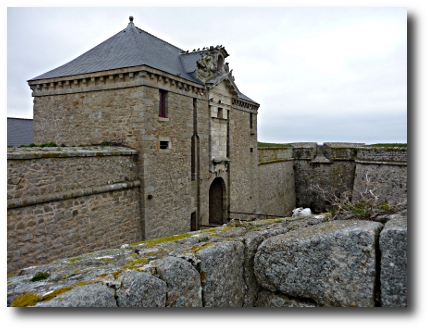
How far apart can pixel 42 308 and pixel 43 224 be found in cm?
471

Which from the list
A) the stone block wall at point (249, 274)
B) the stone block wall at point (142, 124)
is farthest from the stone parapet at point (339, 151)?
the stone block wall at point (249, 274)

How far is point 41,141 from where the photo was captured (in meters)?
10.9

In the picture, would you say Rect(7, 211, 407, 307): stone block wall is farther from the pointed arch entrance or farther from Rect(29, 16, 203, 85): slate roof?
the pointed arch entrance

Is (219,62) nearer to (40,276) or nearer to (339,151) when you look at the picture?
(40,276)

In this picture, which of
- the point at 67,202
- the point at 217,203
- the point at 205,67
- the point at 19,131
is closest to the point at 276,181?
the point at 217,203

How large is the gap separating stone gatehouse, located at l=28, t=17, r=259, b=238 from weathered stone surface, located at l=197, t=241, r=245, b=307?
6375 mm

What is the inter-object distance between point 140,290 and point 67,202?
534 centimetres

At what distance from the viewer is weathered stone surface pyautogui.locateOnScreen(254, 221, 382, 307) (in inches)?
111

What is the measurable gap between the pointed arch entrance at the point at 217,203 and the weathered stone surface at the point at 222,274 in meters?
11.5

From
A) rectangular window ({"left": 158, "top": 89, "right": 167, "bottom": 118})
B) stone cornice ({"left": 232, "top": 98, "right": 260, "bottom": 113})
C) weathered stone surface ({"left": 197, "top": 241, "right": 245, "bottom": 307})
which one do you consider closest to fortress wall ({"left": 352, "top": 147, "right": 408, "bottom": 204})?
stone cornice ({"left": 232, "top": 98, "right": 260, "bottom": 113})

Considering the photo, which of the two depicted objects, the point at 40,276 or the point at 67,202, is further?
the point at 67,202

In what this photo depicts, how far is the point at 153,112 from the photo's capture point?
9.53 m

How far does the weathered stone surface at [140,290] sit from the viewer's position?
2.54 m

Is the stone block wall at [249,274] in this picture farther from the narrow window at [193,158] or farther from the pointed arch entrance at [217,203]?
the pointed arch entrance at [217,203]
